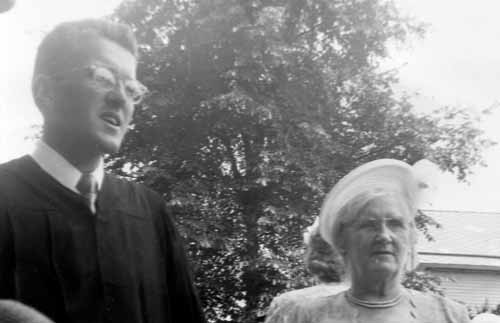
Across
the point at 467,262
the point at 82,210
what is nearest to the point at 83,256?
the point at 82,210

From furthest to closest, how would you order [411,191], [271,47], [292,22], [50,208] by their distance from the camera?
[292,22] → [271,47] → [411,191] → [50,208]

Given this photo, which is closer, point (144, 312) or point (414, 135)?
point (144, 312)

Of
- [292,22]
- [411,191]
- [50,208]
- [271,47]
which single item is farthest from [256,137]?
[50,208]

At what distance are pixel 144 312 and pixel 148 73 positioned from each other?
10.8 metres

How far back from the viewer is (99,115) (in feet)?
6.77

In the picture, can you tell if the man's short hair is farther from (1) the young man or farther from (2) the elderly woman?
(2) the elderly woman

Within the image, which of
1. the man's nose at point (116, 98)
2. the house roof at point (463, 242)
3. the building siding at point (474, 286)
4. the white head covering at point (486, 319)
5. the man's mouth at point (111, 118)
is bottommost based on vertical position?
the building siding at point (474, 286)

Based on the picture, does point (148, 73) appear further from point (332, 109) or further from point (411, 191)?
point (411, 191)

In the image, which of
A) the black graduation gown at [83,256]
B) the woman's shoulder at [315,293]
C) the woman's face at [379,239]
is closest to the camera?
the black graduation gown at [83,256]

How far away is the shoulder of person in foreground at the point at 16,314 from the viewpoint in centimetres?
147

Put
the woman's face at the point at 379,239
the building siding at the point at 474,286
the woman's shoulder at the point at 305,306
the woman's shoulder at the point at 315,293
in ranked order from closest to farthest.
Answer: the woman's face at the point at 379,239
the woman's shoulder at the point at 305,306
the woman's shoulder at the point at 315,293
the building siding at the point at 474,286

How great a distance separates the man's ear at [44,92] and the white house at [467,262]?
18.4 metres

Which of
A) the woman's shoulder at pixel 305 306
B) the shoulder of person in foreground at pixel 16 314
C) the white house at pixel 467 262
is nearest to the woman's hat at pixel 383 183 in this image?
the woman's shoulder at pixel 305 306

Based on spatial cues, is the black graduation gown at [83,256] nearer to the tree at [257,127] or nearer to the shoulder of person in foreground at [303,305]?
the shoulder of person in foreground at [303,305]
